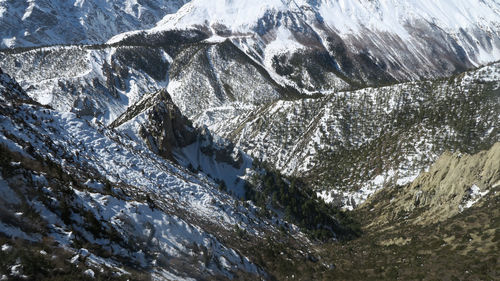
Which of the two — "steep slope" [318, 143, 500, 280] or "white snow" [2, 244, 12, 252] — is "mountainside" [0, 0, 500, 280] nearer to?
"white snow" [2, 244, 12, 252]

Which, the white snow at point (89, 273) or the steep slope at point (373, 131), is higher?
the steep slope at point (373, 131)

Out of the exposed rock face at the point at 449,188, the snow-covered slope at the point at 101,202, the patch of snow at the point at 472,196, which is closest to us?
the snow-covered slope at the point at 101,202

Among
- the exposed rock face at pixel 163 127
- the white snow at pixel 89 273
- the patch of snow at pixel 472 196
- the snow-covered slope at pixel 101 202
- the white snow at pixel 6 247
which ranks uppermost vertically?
the exposed rock face at pixel 163 127

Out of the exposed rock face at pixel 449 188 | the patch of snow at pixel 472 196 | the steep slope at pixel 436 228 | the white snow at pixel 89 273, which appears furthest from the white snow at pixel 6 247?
the patch of snow at pixel 472 196

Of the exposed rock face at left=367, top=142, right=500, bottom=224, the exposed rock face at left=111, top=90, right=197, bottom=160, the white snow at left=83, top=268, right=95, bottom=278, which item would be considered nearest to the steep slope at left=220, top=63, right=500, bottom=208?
the exposed rock face at left=367, top=142, right=500, bottom=224

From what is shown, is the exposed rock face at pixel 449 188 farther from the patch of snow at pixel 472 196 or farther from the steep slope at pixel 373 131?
the steep slope at pixel 373 131

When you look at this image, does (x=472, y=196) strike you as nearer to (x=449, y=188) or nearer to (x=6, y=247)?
(x=449, y=188)

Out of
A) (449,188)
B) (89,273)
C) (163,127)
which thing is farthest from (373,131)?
(89,273)

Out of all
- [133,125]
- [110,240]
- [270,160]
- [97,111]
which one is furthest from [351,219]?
[97,111]
